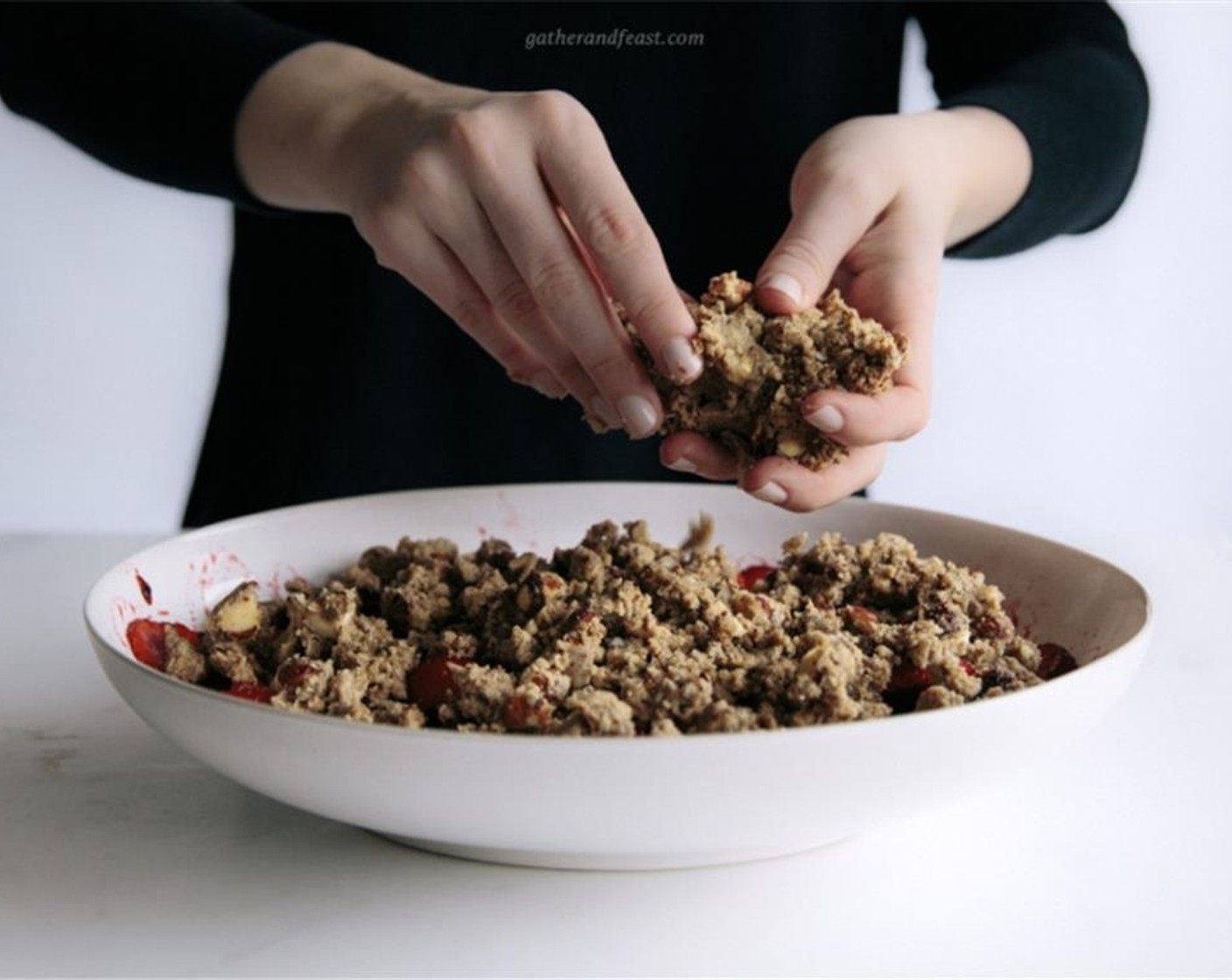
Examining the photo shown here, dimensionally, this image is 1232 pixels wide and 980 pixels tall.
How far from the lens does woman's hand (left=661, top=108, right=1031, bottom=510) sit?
3.20ft

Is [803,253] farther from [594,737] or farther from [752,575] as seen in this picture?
[594,737]

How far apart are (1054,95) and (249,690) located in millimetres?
1013

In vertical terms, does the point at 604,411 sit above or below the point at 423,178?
below

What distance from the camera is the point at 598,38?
1599 mm

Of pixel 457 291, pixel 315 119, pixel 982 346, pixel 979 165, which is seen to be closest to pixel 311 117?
pixel 315 119

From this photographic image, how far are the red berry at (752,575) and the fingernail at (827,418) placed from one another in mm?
179

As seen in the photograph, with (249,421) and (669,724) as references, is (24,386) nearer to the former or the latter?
(249,421)

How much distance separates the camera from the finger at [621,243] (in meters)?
0.94

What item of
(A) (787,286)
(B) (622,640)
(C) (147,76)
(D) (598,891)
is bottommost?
(D) (598,891)

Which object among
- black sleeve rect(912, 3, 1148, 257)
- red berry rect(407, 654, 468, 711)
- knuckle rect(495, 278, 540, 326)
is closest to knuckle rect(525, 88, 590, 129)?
knuckle rect(495, 278, 540, 326)

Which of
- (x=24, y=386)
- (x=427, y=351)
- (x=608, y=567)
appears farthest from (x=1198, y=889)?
(x=24, y=386)

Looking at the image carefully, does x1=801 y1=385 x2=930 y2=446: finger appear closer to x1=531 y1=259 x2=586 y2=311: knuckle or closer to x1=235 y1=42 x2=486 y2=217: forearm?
x1=531 y1=259 x2=586 y2=311: knuckle

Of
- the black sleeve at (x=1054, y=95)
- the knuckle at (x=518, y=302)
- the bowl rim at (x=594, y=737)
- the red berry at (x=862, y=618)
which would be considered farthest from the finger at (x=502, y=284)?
the black sleeve at (x=1054, y=95)

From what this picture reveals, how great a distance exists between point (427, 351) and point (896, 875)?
3.20 feet
